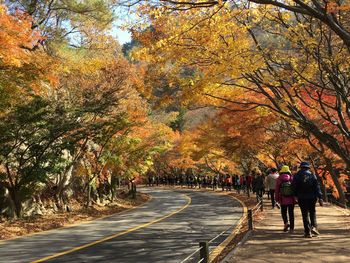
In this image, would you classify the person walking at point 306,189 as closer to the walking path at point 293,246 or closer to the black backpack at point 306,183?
the black backpack at point 306,183

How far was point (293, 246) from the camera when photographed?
8281 millimetres

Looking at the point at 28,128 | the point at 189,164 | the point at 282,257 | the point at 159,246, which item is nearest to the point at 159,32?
the point at 159,246

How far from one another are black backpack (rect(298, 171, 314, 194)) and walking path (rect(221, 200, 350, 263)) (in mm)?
1109

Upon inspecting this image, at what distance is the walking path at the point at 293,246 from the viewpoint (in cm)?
723

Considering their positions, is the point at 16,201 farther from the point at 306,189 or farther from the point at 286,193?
the point at 306,189

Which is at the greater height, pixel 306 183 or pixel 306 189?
pixel 306 183

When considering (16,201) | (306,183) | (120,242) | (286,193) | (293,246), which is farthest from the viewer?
(16,201)

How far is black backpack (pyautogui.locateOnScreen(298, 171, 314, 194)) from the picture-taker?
887 cm

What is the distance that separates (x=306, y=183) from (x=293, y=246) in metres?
1.43

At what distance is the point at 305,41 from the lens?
11.1 metres

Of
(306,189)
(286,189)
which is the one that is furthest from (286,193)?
(306,189)

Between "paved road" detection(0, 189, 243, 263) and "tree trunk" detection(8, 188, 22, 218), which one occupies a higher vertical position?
"tree trunk" detection(8, 188, 22, 218)

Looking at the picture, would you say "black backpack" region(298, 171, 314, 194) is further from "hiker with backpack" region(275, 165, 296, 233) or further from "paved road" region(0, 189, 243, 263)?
"paved road" region(0, 189, 243, 263)

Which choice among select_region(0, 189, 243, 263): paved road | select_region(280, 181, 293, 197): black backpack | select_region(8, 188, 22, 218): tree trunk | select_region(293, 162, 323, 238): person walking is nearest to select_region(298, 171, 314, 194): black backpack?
select_region(293, 162, 323, 238): person walking
